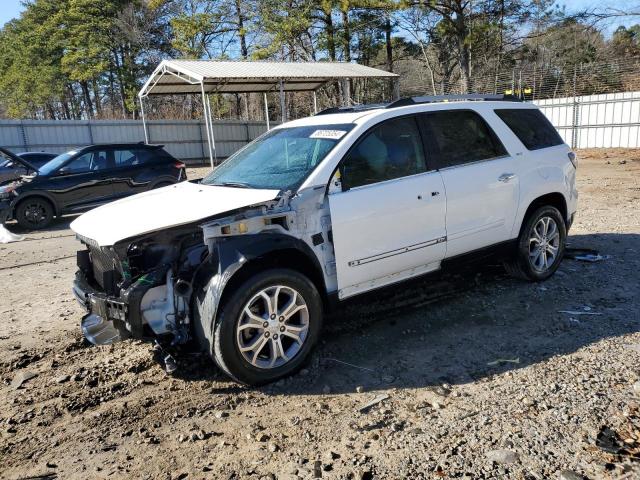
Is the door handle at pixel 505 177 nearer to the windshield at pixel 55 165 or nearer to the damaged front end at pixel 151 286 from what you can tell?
the damaged front end at pixel 151 286

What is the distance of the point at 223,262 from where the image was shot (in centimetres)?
354

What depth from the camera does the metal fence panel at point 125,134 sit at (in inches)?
968

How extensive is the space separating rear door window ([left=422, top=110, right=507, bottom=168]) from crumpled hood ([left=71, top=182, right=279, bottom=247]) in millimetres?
1664

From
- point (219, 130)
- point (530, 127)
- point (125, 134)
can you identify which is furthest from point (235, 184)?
point (219, 130)

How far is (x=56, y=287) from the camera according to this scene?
258 inches

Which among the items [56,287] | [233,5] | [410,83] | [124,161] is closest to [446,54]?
[410,83]

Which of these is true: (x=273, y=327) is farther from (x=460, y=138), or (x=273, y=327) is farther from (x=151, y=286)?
(x=460, y=138)

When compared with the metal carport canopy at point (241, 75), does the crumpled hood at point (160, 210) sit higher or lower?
lower

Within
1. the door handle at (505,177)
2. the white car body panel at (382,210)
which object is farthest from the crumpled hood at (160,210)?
the door handle at (505,177)

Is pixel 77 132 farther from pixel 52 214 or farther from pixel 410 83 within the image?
pixel 410 83

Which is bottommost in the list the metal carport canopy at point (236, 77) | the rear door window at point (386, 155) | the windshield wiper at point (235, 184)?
the windshield wiper at point (235, 184)

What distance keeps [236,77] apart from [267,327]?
52.4 ft

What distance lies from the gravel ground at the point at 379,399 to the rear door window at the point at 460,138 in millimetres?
1226

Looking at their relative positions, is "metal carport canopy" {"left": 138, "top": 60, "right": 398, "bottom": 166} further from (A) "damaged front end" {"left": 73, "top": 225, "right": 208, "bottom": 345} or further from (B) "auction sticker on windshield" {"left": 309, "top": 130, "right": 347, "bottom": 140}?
(A) "damaged front end" {"left": 73, "top": 225, "right": 208, "bottom": 345}
